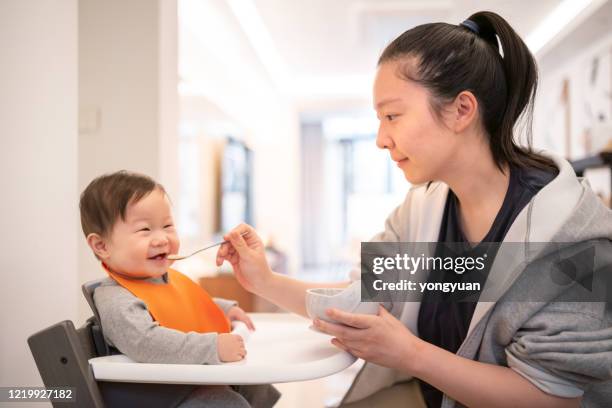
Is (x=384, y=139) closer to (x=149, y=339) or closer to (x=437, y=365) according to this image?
(x=437, y=365)

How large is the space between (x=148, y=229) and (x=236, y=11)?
413cm

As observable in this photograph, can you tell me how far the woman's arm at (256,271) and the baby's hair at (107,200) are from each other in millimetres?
246

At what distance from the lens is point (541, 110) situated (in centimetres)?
691

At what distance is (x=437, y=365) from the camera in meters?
1.04

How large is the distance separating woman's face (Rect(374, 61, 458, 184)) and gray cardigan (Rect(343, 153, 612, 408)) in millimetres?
248

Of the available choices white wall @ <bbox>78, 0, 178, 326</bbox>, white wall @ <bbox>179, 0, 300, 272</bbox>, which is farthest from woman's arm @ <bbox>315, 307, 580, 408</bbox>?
white wall @ <bbox>179, 0, 300, 272</bbox>

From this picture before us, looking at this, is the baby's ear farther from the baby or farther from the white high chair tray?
the white high chair tray

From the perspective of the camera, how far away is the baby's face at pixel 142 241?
3.67 ft

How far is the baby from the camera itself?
95 centimetres

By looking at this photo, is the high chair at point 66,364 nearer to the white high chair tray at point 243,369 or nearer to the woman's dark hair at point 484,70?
the white high chair tray at point 243,369

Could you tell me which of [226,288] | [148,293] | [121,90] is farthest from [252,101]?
[148,293]

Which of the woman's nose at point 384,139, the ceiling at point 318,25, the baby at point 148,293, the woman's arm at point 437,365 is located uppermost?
the ceiling at point 318,25

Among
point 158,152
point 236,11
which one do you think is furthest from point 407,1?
point 158,152

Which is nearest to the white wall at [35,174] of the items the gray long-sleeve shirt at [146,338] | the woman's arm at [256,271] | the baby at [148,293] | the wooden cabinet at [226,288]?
the baby at [148,293]
